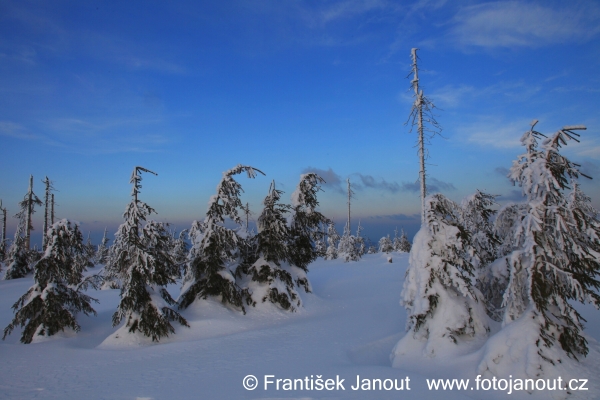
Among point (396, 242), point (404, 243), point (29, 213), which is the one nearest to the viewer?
point (29, 213)

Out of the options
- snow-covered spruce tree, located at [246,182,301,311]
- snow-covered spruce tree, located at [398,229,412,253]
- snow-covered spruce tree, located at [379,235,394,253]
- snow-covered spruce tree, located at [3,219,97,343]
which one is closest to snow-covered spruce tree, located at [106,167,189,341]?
snow-covered spruce tree, located at [3,219,97,343]

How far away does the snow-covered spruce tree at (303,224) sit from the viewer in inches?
798

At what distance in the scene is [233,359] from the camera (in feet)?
34.6

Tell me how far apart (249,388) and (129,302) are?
22.4ft

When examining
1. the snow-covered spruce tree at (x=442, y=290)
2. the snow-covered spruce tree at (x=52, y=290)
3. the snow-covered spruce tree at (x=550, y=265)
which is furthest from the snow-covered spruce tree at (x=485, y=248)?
the snow-covered spruce tree at (x=52, y=290)

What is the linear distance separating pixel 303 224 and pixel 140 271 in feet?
33.1

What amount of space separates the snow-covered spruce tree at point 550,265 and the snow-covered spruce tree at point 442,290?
5.28 feet

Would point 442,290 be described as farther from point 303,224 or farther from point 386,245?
point 386,245

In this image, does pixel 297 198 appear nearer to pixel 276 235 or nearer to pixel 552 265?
pixel 276 235

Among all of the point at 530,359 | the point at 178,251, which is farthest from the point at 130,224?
the point at 178,251

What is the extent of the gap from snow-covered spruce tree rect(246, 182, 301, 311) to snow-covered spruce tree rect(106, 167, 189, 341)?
5.03 metres

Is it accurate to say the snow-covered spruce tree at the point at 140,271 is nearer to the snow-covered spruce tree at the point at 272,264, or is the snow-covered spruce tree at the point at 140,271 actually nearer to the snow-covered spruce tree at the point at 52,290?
the snow-covered spruce tree at the point at 52,290

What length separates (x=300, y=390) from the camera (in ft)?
25.7

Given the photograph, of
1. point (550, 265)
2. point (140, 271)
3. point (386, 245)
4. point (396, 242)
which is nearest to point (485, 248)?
point (550, 265)
